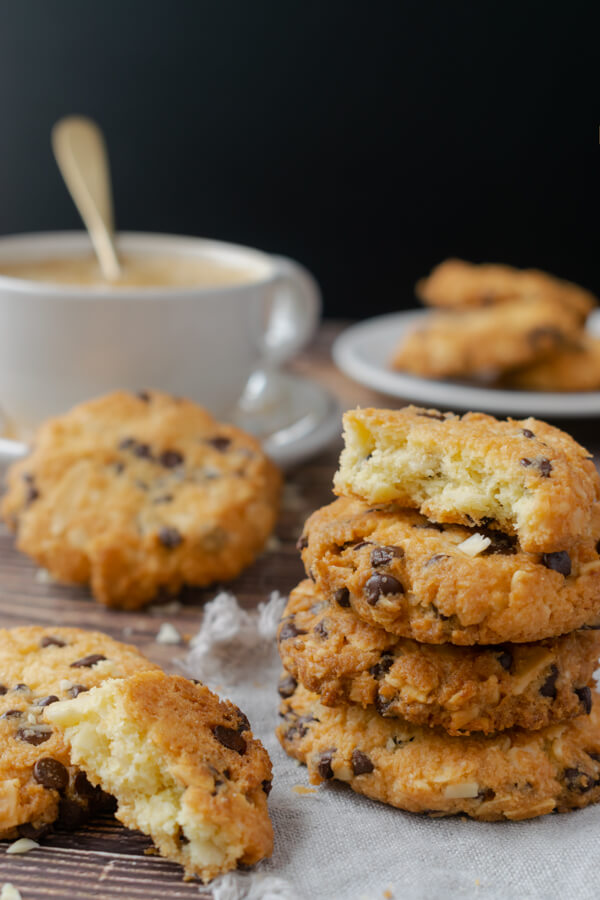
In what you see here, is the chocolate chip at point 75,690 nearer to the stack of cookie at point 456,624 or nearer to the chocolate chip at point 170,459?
the stack of cookie at point 456,624

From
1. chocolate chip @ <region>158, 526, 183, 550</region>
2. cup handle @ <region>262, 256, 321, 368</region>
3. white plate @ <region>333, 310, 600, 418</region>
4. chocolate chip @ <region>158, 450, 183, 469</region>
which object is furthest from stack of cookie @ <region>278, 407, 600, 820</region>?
cup handle @ <region>262, 256, 321, 368</region>

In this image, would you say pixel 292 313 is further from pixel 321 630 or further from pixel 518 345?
pixel 321 630

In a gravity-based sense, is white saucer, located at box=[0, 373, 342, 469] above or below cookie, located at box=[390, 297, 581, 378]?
below

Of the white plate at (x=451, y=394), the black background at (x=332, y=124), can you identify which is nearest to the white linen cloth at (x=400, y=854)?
the white plate at (x=451, y=394)

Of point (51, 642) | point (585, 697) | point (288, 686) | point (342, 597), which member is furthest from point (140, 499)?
point (585, 697)

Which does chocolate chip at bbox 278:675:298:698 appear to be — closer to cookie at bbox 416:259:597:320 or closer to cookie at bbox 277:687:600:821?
cookie at bbox 277:687:600:821

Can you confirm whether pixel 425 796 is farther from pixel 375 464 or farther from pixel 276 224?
pixel 276 224
